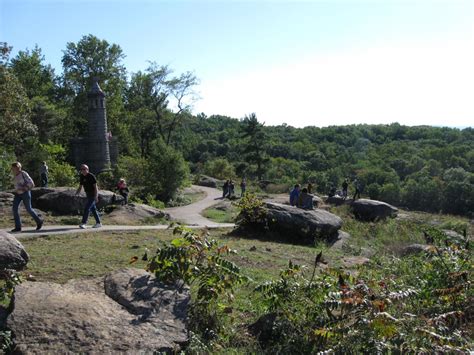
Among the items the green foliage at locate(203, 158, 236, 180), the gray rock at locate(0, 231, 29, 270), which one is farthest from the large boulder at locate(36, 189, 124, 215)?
the green foliage at locate(203, 158, 236, 180)

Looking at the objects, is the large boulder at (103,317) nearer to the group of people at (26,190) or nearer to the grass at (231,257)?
the grass at (231,257)

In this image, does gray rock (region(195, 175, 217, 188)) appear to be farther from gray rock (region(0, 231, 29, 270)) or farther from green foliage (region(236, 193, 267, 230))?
gray rock (region(0, 231, 29, 270))

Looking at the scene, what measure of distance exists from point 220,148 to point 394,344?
76.7 metres

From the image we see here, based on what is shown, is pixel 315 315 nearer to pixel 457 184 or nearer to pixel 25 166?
pixel 25 166

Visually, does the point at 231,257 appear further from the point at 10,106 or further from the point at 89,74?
the point at 89,74

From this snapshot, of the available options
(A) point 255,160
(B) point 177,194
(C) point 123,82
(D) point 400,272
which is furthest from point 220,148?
(D) point 400,272

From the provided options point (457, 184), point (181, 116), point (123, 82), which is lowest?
point (457, 184)

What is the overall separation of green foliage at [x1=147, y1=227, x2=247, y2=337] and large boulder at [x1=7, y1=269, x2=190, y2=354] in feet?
0.56

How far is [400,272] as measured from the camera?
7.89 metres

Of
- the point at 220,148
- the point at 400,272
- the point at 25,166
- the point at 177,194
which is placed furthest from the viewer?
the point at 220,148

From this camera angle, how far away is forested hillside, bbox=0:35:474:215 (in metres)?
25.7

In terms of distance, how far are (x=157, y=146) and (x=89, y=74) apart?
20.7m

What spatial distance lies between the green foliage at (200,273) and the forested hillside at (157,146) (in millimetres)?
15487

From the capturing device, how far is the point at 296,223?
13000 millimetres
